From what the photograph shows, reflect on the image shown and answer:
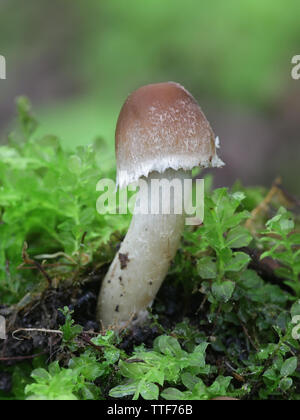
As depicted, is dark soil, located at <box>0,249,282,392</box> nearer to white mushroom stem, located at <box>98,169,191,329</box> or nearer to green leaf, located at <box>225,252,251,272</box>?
white mushroom stem, located at <box>98,169,191,329</box>

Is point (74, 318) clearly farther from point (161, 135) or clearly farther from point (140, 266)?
point (161, 135)

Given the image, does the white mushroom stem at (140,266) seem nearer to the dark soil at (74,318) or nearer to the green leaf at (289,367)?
the dark soil at (74,318)

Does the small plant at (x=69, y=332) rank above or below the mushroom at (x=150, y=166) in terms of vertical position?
below

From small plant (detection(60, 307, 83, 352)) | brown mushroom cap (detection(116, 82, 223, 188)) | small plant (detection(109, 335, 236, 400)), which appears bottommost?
small plant (detection(109, 335, 236, 400))

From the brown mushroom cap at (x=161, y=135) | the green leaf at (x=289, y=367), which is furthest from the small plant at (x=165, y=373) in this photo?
the brown mushroom cap at (x=161, y=135)

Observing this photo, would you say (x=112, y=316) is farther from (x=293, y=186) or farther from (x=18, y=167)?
(x=293, y=186)

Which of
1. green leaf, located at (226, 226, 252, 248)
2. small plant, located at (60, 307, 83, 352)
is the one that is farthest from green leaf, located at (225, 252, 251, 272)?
small plant, located at (60, 307, 83, 352)

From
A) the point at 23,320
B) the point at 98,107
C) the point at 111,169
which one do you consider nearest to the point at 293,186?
the point at 98,107
